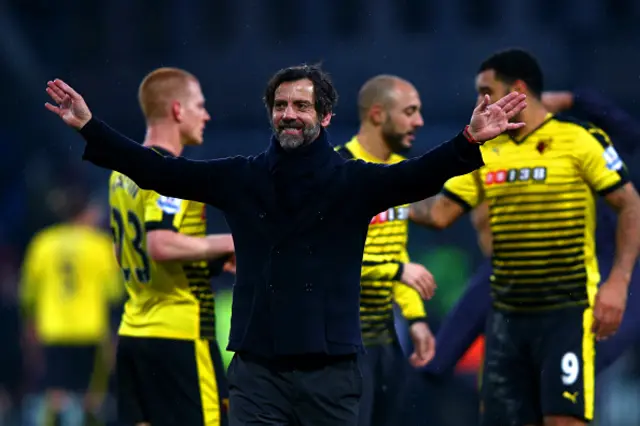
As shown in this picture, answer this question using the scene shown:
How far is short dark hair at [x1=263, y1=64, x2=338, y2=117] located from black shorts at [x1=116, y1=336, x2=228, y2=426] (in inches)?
79.3

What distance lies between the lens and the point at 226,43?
74.7 feet

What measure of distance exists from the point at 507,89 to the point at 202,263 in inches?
73.9

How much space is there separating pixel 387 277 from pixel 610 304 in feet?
3.99

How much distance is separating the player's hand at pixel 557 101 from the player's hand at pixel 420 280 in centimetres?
140

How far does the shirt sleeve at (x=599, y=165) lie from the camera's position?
781 centimetres

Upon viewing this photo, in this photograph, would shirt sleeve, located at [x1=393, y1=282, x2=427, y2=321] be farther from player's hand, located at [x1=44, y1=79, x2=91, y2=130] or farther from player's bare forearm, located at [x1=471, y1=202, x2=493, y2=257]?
player's hand, located at [x1=44, y1=79, x2=91, y2=130]

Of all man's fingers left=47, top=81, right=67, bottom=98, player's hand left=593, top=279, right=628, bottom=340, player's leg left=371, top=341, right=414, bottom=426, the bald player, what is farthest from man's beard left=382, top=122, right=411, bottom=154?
man's fingers left=47, top=81, right=67, bottom=98

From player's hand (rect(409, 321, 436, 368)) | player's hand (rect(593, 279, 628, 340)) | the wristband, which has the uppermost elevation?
the wristband

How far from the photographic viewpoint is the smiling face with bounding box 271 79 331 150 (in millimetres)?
6051

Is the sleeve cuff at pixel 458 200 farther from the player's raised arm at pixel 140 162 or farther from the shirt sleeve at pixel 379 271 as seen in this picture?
the player's raised arm at pixel 140 162

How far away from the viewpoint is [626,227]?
779cm

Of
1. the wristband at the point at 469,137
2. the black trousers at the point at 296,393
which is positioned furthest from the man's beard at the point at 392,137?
the wristband at the point at 469,137

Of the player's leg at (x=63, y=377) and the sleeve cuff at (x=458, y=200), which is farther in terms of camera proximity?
the player's leg at (x=63, y=377)

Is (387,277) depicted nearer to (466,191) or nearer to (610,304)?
(466,191)
